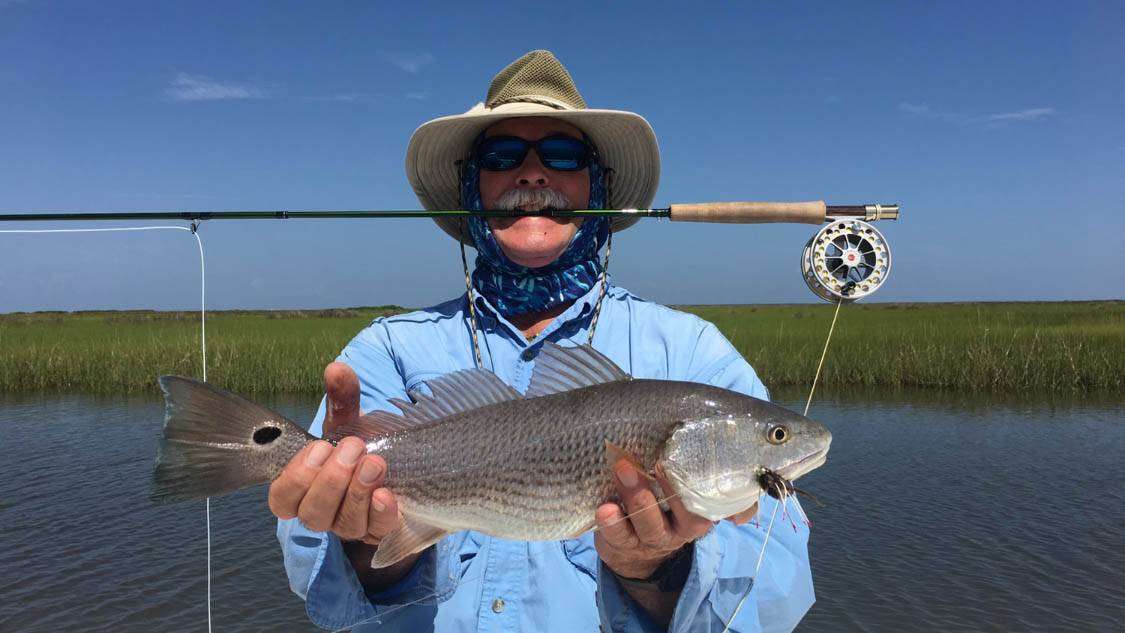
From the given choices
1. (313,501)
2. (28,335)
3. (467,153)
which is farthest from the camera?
(28,335)

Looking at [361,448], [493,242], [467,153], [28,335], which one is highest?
[467,153]

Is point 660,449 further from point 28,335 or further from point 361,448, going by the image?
point 28,335

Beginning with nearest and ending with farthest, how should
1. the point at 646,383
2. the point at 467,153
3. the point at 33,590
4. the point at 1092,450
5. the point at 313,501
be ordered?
Answer: the point at 313,501 → the point at 646,383 → the point at 467,153 → the point at 33,590 → the point at 1092,450

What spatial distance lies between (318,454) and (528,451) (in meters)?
0.72

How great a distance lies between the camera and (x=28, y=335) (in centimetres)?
2955

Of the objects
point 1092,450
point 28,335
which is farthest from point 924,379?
point 28,335

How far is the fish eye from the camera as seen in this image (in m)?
2.50

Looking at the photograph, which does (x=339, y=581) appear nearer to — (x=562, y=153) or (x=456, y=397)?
(x=456, y=397)

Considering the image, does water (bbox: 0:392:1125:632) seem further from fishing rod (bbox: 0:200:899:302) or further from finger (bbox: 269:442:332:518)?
finger (bbox: 269:442:332:518)

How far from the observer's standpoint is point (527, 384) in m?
3.27

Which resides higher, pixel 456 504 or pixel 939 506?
pixel 456 504

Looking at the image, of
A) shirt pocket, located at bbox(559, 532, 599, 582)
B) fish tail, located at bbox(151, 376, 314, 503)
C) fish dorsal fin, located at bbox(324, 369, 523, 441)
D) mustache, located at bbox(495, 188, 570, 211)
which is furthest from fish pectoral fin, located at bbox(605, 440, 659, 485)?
mustache, located at bbox(495, 188, 570, 211)

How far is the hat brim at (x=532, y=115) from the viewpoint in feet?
11.5

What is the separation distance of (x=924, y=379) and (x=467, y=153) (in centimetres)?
1805
